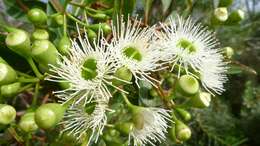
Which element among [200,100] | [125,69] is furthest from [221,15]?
[125,69]

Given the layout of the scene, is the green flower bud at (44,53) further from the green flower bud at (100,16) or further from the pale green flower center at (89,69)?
the green flower bud at (100,16)

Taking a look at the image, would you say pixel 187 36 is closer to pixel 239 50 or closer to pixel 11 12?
pixel 11 12

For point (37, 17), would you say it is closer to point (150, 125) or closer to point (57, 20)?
point (57, 20)

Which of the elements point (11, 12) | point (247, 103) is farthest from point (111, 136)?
point (247, 103)

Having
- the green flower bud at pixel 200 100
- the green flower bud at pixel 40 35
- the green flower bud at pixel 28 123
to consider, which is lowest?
the green flower bud at pixel 28 123

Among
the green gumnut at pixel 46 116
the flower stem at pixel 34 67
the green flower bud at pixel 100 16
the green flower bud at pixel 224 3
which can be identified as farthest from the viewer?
the green flower bud at pixel 224 3

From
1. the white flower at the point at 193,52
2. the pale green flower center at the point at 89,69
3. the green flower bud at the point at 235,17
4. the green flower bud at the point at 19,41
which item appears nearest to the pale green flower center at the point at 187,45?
the white flower at the point at 193,52
